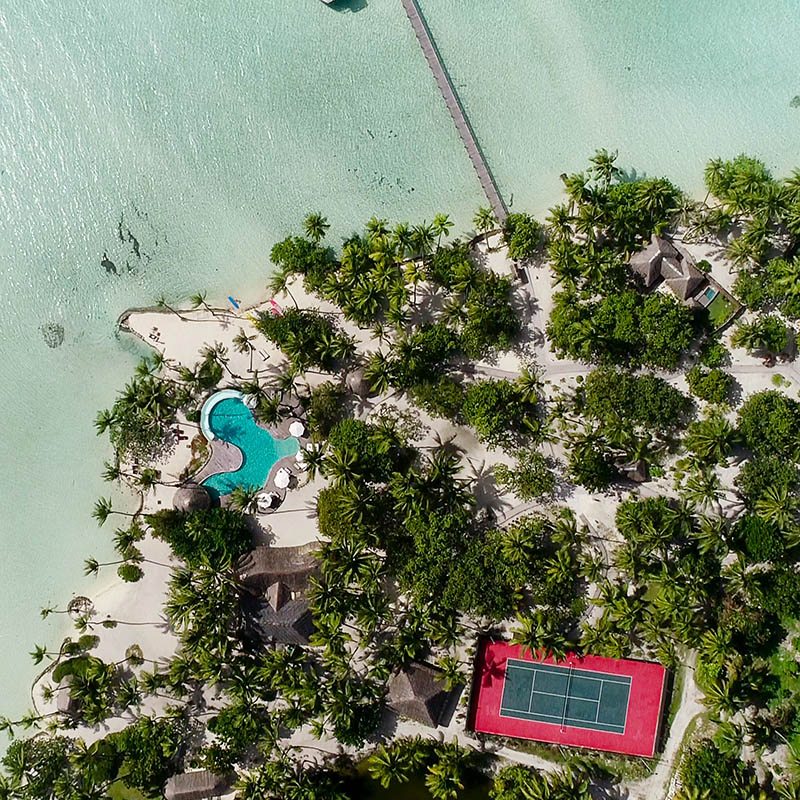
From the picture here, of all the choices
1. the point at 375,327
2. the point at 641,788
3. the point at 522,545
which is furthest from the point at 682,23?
the point at 641,788

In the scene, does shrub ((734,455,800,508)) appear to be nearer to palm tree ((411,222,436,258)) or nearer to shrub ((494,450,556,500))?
shrub ((494,450,556,500))

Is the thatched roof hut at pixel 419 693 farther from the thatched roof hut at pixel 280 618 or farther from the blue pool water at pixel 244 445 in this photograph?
the blue pool water at pixel 244 445

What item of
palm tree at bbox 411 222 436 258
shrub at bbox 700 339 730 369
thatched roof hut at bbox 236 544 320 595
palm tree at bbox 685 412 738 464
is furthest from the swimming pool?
shrub at bbox 700 339 730 369

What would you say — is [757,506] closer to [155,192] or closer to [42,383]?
[155,192]

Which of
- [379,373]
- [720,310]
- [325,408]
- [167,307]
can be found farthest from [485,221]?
[167,307]

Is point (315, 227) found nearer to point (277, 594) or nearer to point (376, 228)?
point (376, 228)

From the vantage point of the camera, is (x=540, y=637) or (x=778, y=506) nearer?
(x=778, y=506)
